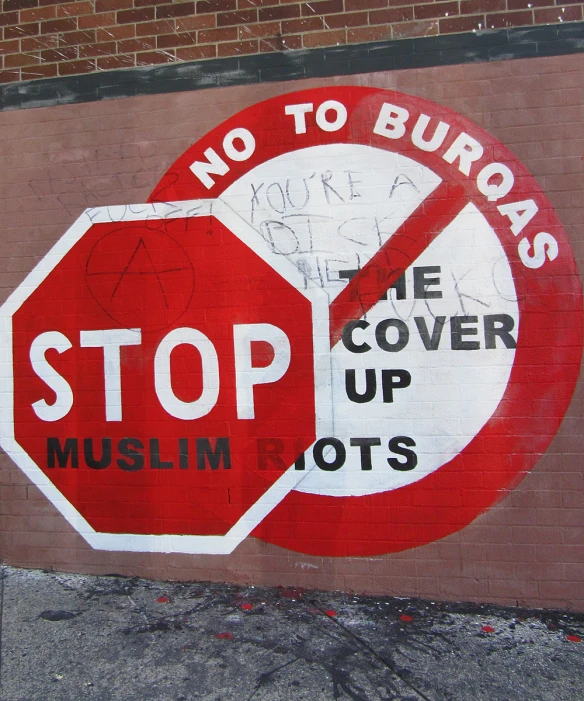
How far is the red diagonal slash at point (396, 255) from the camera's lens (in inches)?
158

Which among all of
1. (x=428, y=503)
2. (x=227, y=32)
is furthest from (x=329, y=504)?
(x=227, y=32)

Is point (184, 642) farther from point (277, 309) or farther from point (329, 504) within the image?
point (277, 309)

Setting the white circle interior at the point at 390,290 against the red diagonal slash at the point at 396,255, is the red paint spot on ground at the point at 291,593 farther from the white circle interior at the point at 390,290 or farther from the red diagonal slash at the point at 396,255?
the red diagonal slash at the point at 396,255

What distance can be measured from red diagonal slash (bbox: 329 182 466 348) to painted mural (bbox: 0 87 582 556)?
0.04ft

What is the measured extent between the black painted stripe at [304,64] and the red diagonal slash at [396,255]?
0.91m

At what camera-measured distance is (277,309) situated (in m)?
4.16

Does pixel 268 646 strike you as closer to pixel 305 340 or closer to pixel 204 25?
pixel 305 340

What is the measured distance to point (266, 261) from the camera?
4180 mm

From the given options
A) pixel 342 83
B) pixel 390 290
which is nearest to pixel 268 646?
pixel 390 290

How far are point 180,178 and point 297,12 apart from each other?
55.6 inches

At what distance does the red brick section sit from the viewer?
4051 millimetres

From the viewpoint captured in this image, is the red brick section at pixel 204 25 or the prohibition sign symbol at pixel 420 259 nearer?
the prohibition sign symbol at pixel 420 259

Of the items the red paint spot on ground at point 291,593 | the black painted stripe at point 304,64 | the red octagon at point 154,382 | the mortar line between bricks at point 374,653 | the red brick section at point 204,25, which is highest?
the red brick section at point 204,25

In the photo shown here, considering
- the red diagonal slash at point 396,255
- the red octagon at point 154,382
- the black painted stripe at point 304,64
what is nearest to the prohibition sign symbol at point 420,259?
the red diagonal slash at point 396,255
